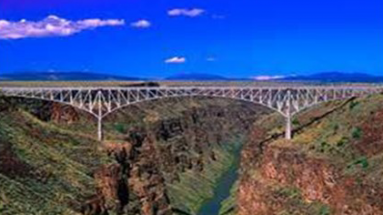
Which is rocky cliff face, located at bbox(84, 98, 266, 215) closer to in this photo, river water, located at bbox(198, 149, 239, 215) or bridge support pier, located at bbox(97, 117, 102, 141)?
bridge support pier, located at bbox(97, 117, 102, 141)

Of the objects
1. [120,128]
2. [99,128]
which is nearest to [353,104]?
[99,128]

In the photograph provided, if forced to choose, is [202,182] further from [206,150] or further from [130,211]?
[130,211]

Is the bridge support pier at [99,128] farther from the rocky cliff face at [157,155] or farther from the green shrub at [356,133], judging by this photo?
the green shrub at [356,133]

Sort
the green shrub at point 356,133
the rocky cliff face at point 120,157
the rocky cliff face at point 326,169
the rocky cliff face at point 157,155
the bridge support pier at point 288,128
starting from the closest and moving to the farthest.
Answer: the rocky cliff face at point 326,169
the rocky cliff face at point 120,157
the green shrub at point 356,133
the rocky cliff face at point 157,155
the bridge support pier at point 288,128

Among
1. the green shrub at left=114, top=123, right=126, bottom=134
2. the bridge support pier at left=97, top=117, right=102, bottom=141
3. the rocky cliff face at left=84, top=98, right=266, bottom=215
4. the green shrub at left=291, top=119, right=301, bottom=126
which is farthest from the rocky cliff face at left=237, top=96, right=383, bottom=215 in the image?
the green shrub at left=114, top=123, right=126, bottom=134

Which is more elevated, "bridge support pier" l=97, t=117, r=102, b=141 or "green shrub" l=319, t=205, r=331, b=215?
"bridge support pier" l=97, t=117, r=102, b=141

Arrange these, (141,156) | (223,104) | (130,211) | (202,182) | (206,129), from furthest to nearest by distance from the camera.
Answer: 1. (223,104)
2. (206,129)
3. (202,182)
4. (141,156)
5. (130,211)

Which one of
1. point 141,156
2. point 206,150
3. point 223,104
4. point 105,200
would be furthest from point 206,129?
point 105,200

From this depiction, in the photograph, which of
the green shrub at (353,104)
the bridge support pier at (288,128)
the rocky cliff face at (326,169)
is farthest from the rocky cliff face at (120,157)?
the green shrub at (353,104)

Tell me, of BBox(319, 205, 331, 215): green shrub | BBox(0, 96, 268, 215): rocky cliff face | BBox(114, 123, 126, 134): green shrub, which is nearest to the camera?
BBox(319, 205, 331, 215): green shrub
